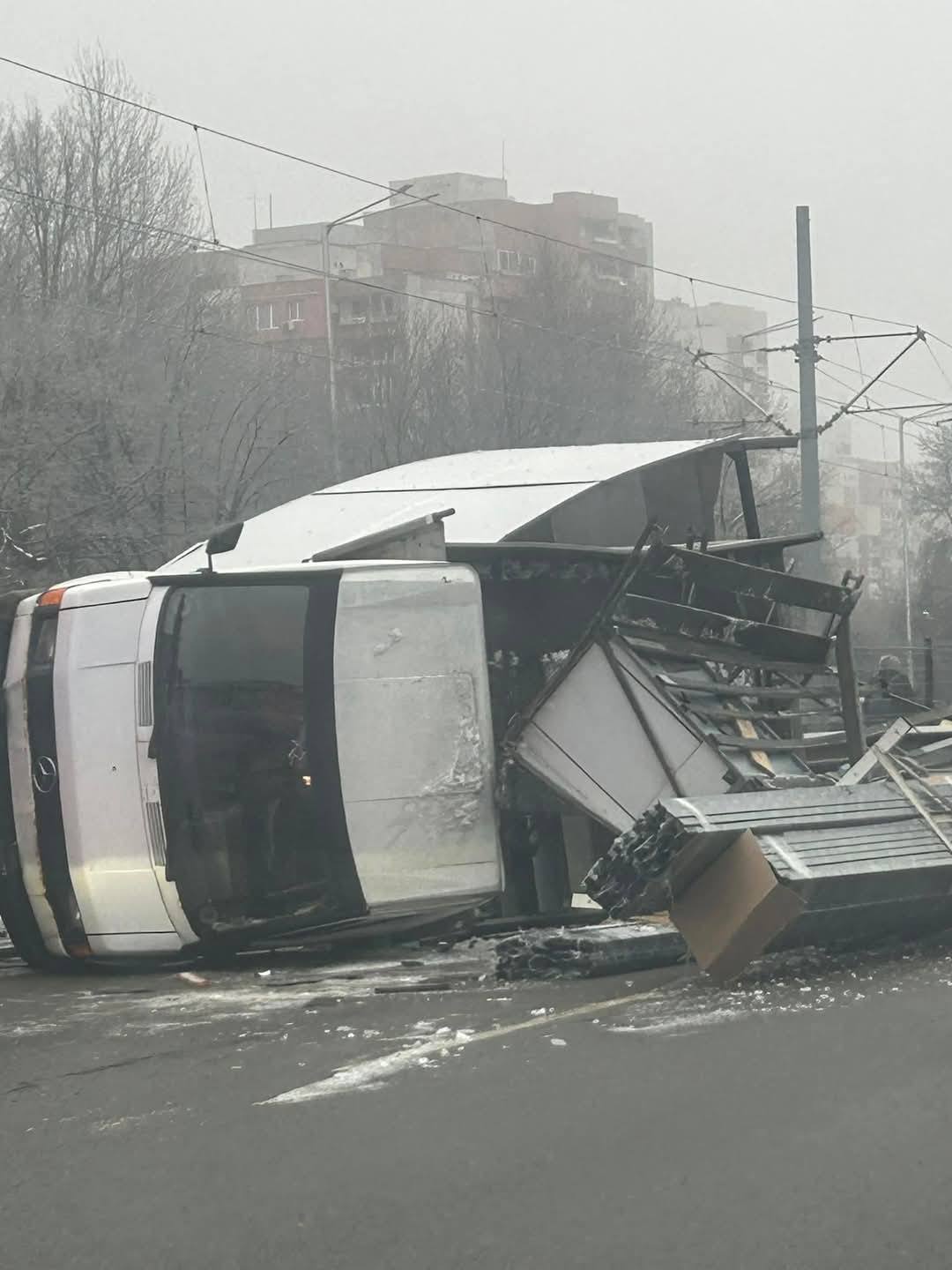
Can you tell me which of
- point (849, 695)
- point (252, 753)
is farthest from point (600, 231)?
point (252, 753)

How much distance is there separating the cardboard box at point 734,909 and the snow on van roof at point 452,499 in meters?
2.62

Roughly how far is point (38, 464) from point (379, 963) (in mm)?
18228

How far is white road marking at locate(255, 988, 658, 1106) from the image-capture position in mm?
5293

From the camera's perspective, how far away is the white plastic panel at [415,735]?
7.93 meters

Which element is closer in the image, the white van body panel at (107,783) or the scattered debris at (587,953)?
the scattered debris at (587,953)

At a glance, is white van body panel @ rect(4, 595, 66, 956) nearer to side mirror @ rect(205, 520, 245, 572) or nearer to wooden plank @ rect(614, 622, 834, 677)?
side mirror @ rect(205, 520, 245, 572)

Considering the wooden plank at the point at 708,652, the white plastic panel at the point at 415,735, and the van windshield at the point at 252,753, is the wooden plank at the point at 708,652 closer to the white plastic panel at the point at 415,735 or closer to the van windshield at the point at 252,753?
the white plastic panel at the point at 415,735

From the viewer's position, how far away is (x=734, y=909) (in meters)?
6.90

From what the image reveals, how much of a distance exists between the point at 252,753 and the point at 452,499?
2.70 m

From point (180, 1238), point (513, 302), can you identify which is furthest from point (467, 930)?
point (513, 302)

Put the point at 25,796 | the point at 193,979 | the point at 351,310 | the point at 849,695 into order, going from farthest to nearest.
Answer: the point at 351,310
the point at 849,695
the point at 25,796
the point at 193,979

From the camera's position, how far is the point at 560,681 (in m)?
8.98

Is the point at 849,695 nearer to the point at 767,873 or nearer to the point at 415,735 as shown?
the point at 415,735

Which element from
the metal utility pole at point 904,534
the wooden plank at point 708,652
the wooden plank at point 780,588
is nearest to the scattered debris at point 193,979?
the wooden plank at point 708,652
